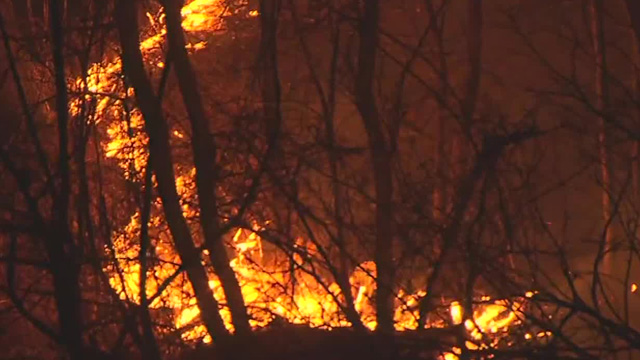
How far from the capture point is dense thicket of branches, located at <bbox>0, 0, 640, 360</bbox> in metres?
6.09

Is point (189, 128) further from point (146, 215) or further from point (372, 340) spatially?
point (372, 340)

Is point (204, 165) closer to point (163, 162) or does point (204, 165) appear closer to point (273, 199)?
point (163, 162)

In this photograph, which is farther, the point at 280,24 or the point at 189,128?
the point at 280,24

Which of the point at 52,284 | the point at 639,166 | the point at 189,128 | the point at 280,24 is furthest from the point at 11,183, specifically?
the point at 639,166

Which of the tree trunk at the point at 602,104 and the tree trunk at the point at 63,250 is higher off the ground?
the tree trunk at the point at 602,104

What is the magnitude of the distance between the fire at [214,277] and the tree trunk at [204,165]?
0.08 meters

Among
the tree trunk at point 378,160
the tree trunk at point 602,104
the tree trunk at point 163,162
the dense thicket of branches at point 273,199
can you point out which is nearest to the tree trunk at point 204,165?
the dense thicket of branches at point 273,199

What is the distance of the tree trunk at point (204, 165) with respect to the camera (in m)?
6.84

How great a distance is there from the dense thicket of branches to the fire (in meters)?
0.02

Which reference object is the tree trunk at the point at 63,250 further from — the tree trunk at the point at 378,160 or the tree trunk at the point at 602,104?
the tree trunk at the point at 602,104

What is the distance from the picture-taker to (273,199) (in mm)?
6758

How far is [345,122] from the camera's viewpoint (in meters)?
8.20

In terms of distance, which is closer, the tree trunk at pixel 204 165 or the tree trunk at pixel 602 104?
the tree trunk at pixel 204 165

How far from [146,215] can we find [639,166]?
14.0ft
